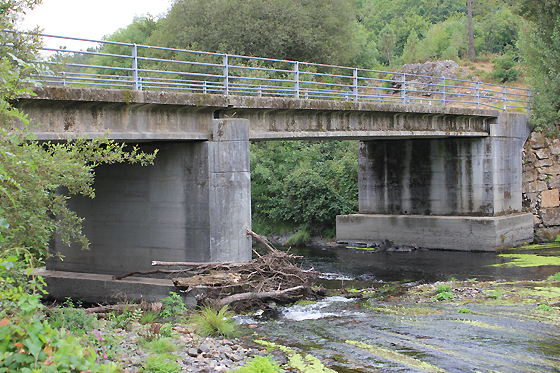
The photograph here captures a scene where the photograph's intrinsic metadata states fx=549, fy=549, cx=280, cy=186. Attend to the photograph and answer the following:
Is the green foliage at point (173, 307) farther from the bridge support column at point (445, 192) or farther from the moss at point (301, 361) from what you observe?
the bridge support column at point (445, 192)

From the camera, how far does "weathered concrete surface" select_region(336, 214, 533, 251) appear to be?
920 inches

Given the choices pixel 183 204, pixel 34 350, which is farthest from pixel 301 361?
pixel 183 204

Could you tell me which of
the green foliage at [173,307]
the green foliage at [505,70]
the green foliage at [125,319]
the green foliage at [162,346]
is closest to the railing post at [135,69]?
the green foliage at [173,307]

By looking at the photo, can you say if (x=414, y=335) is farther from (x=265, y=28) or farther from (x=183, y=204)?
(x=265, y=28)

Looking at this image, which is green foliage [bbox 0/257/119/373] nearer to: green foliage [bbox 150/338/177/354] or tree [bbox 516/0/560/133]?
green foliage [bbox 150/338/177/354]

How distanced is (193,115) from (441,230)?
14808 millimetres

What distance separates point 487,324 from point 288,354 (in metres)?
4.44

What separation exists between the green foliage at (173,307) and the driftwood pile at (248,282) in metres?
0.33

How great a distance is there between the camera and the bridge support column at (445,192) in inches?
942

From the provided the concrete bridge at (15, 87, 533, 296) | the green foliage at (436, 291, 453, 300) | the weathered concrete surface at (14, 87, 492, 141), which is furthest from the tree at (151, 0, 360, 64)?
the green foliage at (436, 291, 453, 300)

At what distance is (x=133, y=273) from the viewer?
45.2 ft

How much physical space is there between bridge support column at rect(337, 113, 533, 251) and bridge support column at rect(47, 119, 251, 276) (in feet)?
42.9

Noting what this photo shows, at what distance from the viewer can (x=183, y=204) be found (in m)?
13.8

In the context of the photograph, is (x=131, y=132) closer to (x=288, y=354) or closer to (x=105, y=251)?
(x=105, y=251)
